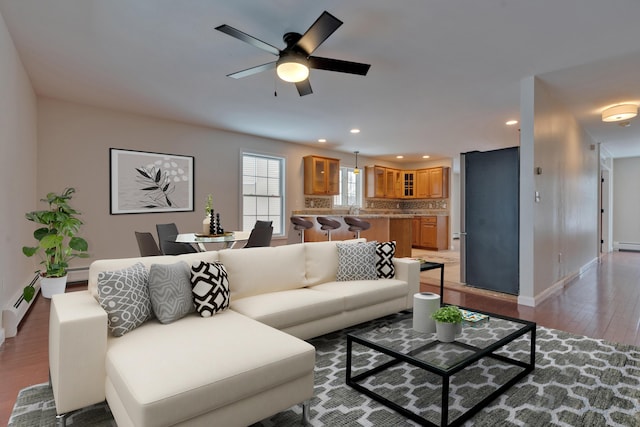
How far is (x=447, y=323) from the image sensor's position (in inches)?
77.0

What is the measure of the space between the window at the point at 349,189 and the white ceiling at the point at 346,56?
3.42 meters

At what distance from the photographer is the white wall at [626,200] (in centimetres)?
928

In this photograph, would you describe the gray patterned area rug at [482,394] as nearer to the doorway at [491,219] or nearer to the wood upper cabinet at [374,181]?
the doorway at [491,219]

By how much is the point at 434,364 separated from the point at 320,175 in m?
6.38

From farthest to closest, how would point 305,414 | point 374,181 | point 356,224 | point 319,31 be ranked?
point 374,181 < point 356,224 < point 319,31 < point 305,414

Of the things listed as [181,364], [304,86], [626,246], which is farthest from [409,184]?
[181,364]

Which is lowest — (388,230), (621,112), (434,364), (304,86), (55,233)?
(434,364)

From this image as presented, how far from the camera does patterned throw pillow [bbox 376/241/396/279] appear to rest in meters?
3.40

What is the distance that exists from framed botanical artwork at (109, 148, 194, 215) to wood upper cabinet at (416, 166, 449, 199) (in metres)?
6.69

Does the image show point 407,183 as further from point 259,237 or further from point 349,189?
point 259,237

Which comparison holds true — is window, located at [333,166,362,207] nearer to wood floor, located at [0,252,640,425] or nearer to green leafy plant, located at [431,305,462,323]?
wood floor, located at [0,252,640,425]

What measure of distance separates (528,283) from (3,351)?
509cm

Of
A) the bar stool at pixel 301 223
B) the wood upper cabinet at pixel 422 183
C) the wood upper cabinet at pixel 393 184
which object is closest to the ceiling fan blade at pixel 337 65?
the bar stool at pixel 301 223

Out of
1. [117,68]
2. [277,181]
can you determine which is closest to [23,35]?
[117,68]
